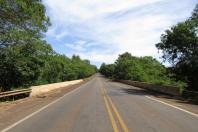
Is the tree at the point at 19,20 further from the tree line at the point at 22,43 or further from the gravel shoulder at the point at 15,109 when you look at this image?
the gravel shoulder at the point at 15,109

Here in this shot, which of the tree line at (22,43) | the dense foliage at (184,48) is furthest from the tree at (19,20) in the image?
the dense foliage at (184,48)

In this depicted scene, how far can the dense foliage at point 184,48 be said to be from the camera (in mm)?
33875

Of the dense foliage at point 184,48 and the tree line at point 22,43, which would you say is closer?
the tree line at point 22,43

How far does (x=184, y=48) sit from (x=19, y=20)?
65.4 ft

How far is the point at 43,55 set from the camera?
114 ft

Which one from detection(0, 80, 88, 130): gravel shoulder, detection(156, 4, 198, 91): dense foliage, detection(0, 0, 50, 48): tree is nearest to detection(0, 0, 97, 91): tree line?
detection(0, 0, 50, 48): tree

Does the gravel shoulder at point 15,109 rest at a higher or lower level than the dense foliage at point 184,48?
lower

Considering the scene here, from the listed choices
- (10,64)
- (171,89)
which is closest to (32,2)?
(10,64)

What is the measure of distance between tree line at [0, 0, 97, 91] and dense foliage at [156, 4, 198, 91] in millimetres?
14190

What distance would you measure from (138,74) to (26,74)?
2168 inches

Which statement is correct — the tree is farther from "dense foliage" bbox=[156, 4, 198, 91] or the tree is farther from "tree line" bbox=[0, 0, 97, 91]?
"dense foliage" bbox=[156, 4, 198, 91]

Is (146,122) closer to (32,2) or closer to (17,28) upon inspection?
(32,2)

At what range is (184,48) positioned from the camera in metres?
35.3

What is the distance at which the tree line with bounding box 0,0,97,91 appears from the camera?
22453 millimetres
